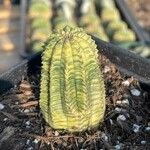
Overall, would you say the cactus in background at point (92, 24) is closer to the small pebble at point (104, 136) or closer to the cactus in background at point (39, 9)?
the cactus in background at point (39, 9)

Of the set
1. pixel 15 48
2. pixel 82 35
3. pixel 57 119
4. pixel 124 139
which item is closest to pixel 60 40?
pixel 82 35

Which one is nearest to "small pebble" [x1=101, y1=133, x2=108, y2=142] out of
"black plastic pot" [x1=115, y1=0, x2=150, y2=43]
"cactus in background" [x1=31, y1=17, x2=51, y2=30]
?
"black plastic pot" [x1=115, y1=0, x2=150, y2=43]

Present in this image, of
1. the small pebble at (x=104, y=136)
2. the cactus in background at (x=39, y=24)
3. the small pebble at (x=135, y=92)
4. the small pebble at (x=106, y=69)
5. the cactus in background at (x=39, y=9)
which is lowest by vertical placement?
the small pebble at (x=104, y=136)

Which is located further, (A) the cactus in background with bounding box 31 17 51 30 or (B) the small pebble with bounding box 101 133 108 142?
(A) the cactus in background with bounding box 31 17 51 30

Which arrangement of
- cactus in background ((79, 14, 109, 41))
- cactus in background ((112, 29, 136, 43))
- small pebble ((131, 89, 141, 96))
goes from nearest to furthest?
small pebble ((131, 89, 141, 96)), cactus in background ((112, 29, 136, 43)), cactus in background ((79, 14, 109, 41))

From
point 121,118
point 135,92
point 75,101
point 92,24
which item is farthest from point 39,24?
point 75,101

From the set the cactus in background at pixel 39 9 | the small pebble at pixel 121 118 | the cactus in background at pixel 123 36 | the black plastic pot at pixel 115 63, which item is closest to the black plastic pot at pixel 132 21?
the cactus in background at pixel 123 36

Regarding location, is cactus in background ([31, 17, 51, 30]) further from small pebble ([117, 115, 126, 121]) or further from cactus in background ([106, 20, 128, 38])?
small pebble ([117, 115, 126, 121])
